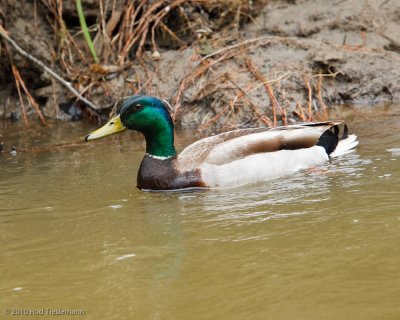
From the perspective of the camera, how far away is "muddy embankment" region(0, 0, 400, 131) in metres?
9.59

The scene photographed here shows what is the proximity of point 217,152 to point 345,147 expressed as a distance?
142 centimetres

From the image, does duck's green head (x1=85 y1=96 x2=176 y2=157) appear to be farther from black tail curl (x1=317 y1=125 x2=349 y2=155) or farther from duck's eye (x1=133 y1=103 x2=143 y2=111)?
black tail curl (x1=317 y1=125 x2=349 y2=155)

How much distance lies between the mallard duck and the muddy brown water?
15 cm

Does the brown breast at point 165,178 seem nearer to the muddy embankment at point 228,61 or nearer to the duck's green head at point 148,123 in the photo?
the duck's green head at point 148,123

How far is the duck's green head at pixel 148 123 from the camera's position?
7.25 metres

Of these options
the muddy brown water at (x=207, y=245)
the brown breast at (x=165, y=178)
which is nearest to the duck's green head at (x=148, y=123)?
the brown breast at (x=165, y=178)

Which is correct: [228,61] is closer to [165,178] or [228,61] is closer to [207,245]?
[165,178]

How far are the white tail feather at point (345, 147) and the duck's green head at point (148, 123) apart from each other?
5.25 ft

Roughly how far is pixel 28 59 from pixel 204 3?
254cm

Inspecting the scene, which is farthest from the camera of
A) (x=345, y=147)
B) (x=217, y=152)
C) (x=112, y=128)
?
(x=345, y=147)

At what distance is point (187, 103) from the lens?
32.2ft

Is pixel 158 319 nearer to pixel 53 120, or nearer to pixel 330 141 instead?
pixel 330 141

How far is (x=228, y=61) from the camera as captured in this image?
10.1m

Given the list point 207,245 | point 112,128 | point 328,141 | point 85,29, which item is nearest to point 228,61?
point 85,29
